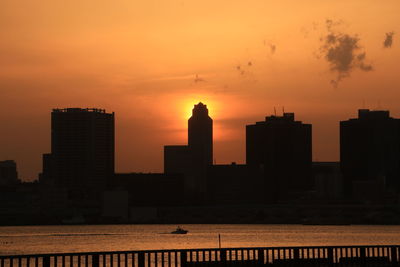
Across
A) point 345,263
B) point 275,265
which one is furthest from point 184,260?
point 345,263

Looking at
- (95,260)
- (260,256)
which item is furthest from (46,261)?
(260,256)

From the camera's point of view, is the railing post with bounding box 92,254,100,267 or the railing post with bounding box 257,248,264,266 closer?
the railing post with bounding box 92,254,100,267

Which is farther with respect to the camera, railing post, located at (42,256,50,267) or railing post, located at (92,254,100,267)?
railing post, located at (92,254,100,267)

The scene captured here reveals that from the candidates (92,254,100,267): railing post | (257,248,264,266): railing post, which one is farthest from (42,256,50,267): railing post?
(257,248,264,266): railing post

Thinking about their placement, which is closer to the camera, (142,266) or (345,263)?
(142,266)

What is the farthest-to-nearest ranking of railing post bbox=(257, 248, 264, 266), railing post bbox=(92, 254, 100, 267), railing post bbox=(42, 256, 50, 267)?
railing post bbox=(257, 248, 264, 266)
railing post bbox=(92, 254, 100, 267)
railing post bbox=(42, 256, 50, 267)

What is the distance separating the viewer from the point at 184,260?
47875 millimetres

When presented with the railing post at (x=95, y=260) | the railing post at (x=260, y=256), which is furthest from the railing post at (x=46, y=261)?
the railing post at (x=260, y=256)

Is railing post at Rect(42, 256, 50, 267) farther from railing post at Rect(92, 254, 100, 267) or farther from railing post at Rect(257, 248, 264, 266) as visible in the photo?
railing post at Rect(257, 248, 264, 266)

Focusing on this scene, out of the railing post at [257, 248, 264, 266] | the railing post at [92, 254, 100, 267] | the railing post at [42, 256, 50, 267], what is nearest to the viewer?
the railing post at [42, 256, 50, 267]

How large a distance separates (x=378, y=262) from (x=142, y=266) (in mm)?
14588

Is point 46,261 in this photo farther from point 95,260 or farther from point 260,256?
point 260,256

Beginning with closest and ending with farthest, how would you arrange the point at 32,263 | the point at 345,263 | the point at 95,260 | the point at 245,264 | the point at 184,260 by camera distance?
1. the point at 95,260
2. the point at 184,260
3. the point at 245,264
4. the point at 345,263
5. the point at 32,263

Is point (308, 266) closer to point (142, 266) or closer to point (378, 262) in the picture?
point (378, 262)
